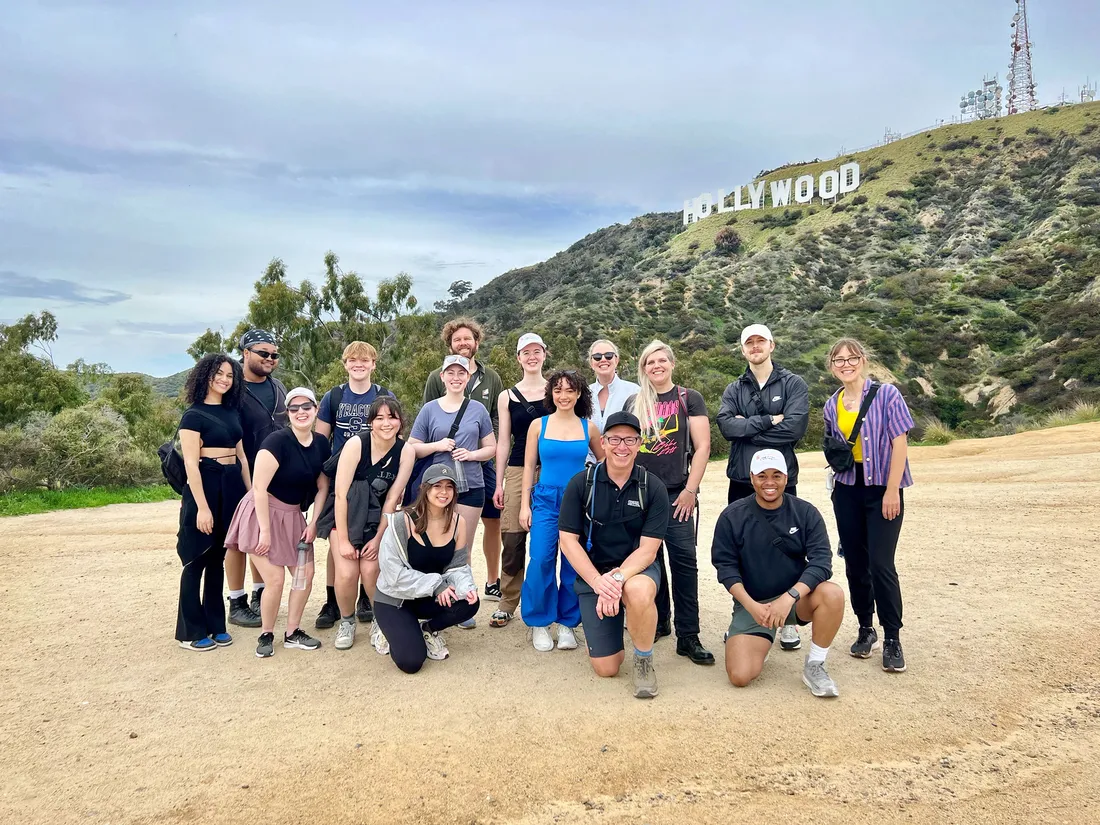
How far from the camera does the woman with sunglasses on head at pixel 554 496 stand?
16.0 ft

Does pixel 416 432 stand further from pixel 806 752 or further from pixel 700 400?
pixel 806 752

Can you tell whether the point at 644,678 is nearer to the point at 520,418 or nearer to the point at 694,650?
the point at 694,650

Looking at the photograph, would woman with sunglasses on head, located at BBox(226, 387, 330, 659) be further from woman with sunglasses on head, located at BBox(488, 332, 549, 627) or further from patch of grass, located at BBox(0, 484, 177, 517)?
patch of grass, located at BBox(0, 484, 177, 517)

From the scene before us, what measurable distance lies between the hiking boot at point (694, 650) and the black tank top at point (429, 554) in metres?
1.66

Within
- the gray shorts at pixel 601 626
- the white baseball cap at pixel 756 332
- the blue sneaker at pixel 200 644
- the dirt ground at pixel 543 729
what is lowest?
the dirt ground at pixel 543 729

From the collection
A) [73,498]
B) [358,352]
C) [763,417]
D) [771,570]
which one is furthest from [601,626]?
[73,498]

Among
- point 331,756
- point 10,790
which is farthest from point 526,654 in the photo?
point 10,790

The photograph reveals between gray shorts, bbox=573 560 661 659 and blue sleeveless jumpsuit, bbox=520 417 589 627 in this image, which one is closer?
gray shorts, bbox=573 560 661 659

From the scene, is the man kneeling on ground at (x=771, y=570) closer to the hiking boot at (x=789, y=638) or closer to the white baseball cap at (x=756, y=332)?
the hiking boot at (x=789, y=638)

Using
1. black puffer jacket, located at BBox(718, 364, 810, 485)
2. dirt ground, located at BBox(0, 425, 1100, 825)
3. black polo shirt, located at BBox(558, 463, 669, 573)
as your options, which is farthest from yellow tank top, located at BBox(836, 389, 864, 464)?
dirt ground, located at BBox(0, 425, 1100, 825)

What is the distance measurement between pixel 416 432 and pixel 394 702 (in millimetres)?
1936

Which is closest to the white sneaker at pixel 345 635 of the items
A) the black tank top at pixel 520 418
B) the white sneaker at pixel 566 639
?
the white sneaker at pixel 566 639

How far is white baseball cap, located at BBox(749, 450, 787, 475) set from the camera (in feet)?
13.5

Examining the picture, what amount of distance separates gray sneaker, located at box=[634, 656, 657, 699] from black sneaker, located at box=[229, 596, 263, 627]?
120 inches
